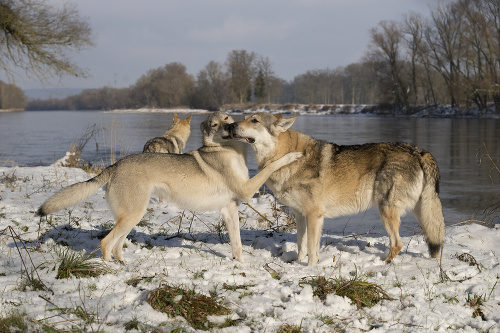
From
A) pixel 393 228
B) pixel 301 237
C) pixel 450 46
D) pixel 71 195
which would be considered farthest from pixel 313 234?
pixel 450 46

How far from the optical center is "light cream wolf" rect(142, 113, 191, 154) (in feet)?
29.7

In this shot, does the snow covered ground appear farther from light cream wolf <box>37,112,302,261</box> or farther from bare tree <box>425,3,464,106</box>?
bare tree <box>425,3,464,106</box>

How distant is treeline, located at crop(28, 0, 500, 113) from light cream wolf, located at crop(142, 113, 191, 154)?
21.4 ft

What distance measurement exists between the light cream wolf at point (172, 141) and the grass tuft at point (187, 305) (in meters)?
5.98

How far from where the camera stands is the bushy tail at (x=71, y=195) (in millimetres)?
4156

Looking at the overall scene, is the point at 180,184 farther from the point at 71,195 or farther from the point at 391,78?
the point at 391,78

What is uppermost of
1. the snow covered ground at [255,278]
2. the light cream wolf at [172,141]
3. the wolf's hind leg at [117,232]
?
the light cream wolf at [172,141]

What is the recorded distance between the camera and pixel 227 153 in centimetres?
489

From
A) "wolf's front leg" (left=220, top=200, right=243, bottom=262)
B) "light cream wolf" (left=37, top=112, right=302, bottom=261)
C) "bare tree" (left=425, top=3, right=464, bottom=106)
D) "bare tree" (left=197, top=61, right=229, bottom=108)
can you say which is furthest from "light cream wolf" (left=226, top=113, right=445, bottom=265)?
"bare tree" (left=197, top=61, right=229, bottom=108)

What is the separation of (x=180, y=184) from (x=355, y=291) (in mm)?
2303

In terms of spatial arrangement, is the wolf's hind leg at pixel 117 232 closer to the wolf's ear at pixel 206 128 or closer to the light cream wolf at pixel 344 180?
the wolf's ear at pixel 206 128

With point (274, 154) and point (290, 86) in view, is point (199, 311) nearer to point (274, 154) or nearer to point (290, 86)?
point (274, 154)

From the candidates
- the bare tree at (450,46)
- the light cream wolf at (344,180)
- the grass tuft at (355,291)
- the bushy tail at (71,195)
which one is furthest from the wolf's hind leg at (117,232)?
the bare tree at (450,46)

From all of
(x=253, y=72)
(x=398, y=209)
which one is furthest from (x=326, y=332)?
(x=253, y=72)
